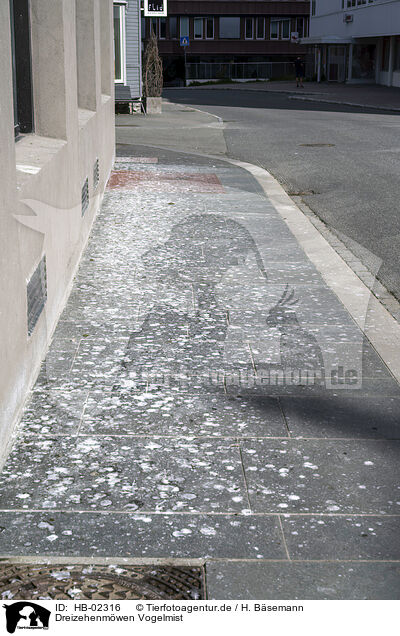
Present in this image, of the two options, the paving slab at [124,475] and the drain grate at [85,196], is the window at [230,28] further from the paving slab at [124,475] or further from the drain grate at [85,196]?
the paving slab at [124,475]

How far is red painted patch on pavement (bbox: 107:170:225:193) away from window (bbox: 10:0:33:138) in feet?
18.7

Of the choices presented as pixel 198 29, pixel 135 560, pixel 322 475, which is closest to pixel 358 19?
pixel 198 29

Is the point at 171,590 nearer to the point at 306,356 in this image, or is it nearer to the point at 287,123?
the point at 306,356

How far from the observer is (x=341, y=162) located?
16.1 metres

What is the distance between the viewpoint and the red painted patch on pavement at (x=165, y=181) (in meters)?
12.7

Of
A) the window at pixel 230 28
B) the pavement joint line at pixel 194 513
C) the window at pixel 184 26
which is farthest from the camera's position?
the window at pixel 230 28

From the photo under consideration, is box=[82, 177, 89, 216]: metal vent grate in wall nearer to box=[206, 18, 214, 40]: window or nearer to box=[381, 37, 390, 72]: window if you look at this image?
box=[381, 37, 390, 72]: window

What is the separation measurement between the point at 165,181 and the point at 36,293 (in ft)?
28.0

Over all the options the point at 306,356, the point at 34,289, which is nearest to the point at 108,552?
the point at 34,289

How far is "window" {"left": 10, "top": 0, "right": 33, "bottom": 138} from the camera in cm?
636

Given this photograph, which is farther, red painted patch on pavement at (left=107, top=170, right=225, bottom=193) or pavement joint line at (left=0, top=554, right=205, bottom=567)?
red painted patch on pavement at (left=107, top=170, right=225, bottom=193)

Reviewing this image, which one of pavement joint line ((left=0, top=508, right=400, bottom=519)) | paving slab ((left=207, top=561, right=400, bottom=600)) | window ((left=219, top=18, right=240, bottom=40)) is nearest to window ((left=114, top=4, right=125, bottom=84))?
pavement joint line ((left=0, top=508, right=400, bottom=519))

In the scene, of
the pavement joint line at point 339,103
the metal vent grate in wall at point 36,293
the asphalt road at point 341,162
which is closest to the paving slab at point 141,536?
the metal vent grate in wall at point 36,293
